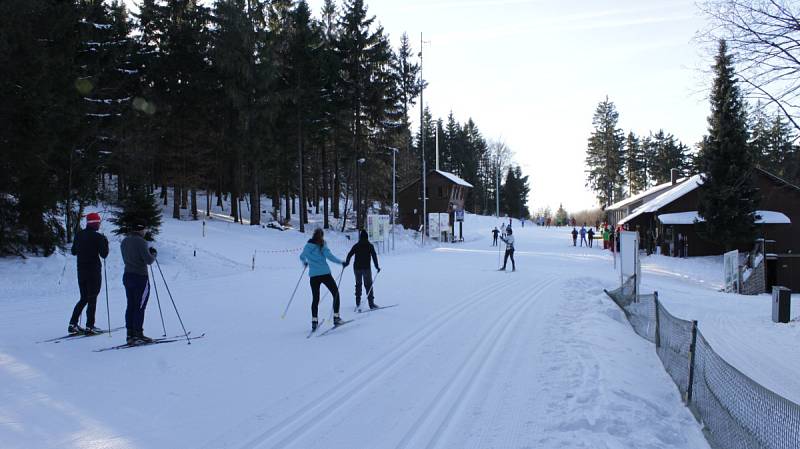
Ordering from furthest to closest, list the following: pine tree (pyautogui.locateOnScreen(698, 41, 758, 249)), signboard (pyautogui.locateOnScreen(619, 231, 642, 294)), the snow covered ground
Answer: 1. pine tree (pyautogui.locateOnScreen(698, 41, 758, 249))
2. signboard (pyautogui.locateOnScreen(619, 231, 642, 294))
3. the snow covered ground

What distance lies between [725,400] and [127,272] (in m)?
7.65

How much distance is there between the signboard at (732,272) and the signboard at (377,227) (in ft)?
58.3

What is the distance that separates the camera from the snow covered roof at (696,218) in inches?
1259

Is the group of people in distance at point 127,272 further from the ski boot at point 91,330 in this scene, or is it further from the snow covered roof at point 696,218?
the snow covered roof at point 696,218

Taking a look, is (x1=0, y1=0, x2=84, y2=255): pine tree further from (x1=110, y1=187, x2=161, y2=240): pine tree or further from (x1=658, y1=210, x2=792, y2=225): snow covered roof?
(x1=658, y1=210, x2=792, y2=225): snow covered roof

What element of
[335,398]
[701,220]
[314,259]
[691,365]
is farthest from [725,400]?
[701,220]

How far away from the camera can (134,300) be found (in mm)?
7316

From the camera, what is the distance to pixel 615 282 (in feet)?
60.5

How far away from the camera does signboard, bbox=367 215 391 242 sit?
94.0 ft

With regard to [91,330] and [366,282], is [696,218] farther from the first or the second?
[91,330]

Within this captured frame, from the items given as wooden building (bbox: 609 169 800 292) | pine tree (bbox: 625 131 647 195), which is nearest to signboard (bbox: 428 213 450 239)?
wooden building (bbox: 609 169 800 292)

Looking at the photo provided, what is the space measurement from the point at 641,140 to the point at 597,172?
13088 mm

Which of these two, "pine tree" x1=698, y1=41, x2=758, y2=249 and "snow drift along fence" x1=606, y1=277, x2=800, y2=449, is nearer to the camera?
"snow drift along fence" x1=606, y1=277, x2=800, y2=449

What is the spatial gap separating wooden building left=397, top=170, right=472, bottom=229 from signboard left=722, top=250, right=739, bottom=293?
29964 millimetres
